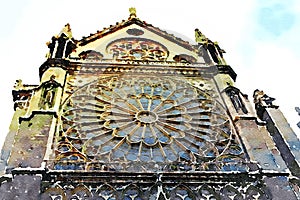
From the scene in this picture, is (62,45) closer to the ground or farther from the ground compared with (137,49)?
closer to the ground

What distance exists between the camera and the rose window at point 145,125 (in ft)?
45.8

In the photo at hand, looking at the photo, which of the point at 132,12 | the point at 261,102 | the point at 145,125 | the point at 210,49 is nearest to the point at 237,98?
the point at 261,102

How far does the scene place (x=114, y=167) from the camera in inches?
517

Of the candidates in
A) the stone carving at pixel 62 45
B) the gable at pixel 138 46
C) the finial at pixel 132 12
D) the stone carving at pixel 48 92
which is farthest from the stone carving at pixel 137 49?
the stone carving at pixel 48 92

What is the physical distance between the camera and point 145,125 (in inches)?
609

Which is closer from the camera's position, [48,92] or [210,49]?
[48,92]

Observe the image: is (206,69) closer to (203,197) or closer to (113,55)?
(113,55)

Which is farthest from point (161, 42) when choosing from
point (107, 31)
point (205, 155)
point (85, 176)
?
point (85, 176)

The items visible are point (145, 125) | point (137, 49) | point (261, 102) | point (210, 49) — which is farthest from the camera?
point (137, 49)

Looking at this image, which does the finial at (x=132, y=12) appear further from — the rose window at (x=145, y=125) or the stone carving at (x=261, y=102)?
the stone carving at (x=261, y=102)

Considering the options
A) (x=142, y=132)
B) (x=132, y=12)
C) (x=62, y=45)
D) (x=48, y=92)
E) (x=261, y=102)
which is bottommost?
(x=142, y=132)

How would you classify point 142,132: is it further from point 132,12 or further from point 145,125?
point 132,12

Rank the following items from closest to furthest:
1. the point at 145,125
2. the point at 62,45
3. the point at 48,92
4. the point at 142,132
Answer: the point at 142,132 < the point at 145,125 < the point at 48,92 < the point at 62,45

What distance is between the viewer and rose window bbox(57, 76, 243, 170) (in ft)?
45.8
